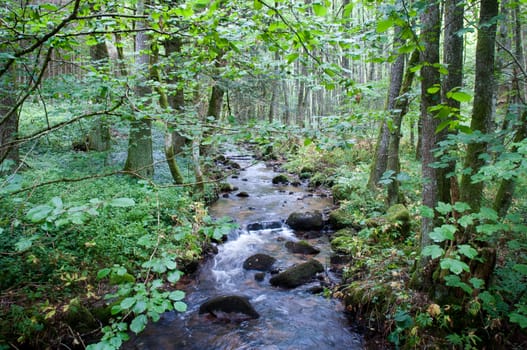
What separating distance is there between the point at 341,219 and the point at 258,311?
4.43 meters

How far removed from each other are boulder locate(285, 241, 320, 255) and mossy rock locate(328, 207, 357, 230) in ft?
4.60

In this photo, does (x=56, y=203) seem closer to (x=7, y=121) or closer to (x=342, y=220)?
(x=7, y=121)

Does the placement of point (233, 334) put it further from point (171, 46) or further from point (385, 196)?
point (171, 46)

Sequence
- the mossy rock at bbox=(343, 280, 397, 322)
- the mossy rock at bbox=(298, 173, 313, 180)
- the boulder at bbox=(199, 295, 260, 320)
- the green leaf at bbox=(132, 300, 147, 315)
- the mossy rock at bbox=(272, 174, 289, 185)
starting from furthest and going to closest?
the mossy rock at bbox=(298, 173, 313, 180), the mossy rock at bbox=(272, 174, 289, 185), the boulder at bbox=(199, 295, 260, 320), the mossy rock at bbox=(343, 280, 397, 322), the green leaf at bbox=(132, 300, 147, 315)

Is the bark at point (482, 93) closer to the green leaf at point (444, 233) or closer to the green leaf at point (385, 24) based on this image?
the green leaf at point (444, 233)

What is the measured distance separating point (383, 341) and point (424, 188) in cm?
227

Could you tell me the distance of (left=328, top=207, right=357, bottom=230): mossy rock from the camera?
29.9ft

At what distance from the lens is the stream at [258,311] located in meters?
5.10

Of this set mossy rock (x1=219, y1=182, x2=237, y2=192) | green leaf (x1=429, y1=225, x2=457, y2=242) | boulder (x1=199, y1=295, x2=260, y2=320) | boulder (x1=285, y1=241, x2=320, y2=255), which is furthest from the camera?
mossy rock (x1=219, y1=182, x2=237, y2=192)

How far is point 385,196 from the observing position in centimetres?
898

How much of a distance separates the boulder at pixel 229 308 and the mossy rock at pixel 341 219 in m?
4.22

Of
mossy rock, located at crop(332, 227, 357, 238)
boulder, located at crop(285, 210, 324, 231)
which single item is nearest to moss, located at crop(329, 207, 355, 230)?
mossy rock, located at crop(332, 227, 357, 238)

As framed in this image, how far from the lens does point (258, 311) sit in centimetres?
596

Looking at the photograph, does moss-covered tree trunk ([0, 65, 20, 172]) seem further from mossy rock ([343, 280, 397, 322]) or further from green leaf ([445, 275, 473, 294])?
mossy rock ([343, 280, 397, 322])
